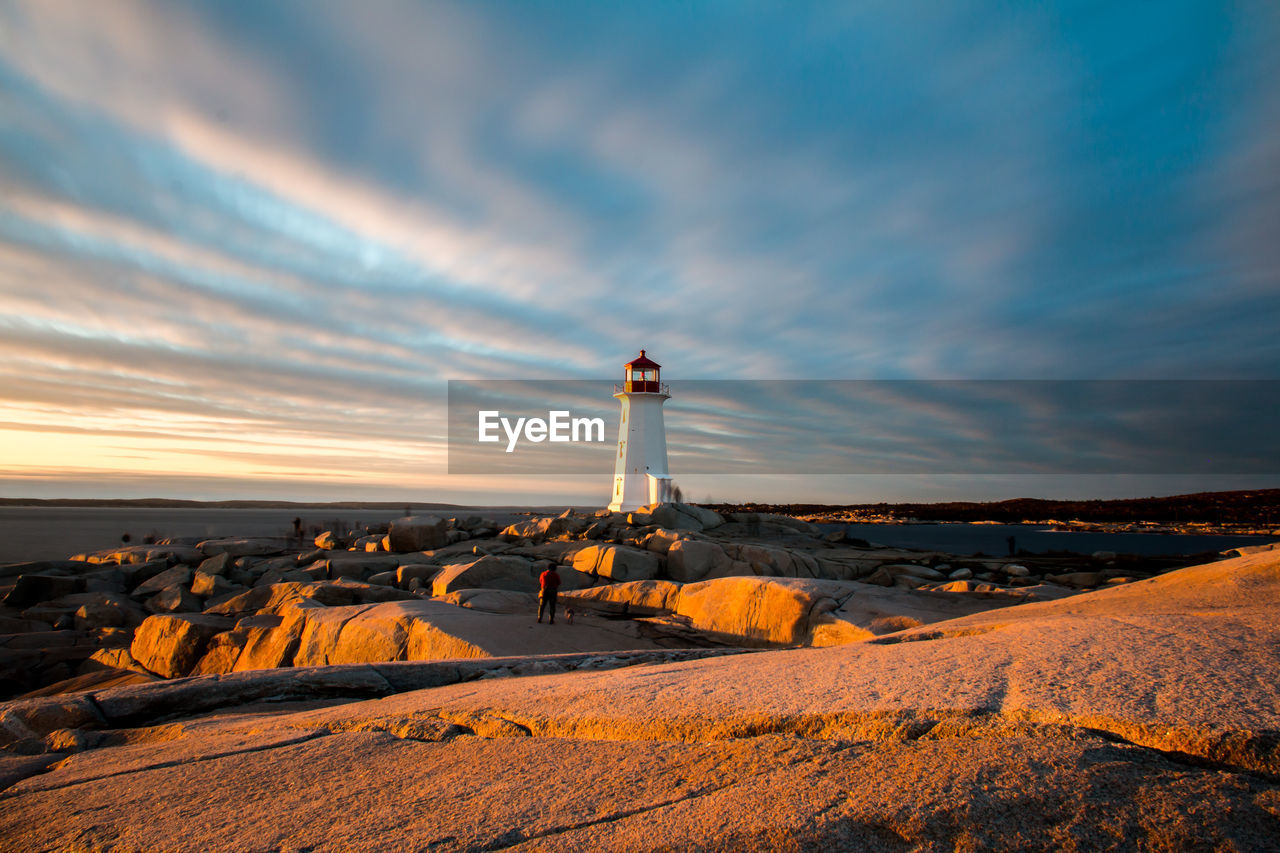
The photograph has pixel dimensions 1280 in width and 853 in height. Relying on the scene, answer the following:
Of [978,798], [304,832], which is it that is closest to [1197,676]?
[978,798]

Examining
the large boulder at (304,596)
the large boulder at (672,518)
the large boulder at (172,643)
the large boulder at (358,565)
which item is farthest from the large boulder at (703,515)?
the large boulder at (172,643)

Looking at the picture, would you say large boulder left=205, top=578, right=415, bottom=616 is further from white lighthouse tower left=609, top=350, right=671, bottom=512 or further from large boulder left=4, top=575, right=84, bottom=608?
white lighthouse tower left=609, top=350, right=671, bottom=512

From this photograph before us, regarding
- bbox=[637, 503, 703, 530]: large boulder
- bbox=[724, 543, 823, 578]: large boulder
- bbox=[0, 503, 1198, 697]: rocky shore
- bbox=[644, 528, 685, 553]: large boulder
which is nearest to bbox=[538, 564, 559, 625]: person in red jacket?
bbox=[0, 503, 1198, 697]: rocky shore

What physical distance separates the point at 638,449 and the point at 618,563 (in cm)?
1793

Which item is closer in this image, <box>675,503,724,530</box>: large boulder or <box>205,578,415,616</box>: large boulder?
<box>205,578,415,616</box>: large boulder

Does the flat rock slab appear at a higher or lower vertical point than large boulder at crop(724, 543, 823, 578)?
higher

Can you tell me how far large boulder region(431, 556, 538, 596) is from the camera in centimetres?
1593

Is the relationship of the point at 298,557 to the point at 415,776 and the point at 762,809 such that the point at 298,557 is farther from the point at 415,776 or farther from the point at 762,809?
the point at 762,809

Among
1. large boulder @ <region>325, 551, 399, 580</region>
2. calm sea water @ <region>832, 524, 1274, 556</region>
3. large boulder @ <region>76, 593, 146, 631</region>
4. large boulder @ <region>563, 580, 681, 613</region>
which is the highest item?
large boulder @ <region>325, 551, 399, 580</region>

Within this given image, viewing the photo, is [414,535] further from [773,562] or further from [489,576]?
[773,562]

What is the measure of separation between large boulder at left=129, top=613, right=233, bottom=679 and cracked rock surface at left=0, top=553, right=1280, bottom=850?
23.3ft

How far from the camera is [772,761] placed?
3.22 meters

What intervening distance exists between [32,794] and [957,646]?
241 inches

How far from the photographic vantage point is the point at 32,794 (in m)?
3.98
